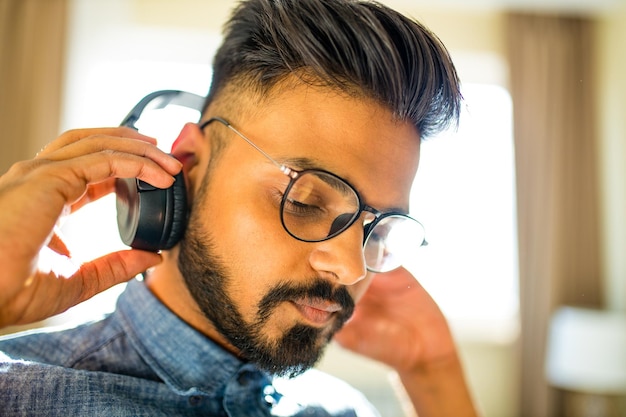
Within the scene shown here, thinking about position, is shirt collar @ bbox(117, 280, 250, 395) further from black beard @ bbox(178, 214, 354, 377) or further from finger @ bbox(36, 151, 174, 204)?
finger @ bbox(36, 151, 174, 204)

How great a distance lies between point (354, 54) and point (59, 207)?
0.50 meters

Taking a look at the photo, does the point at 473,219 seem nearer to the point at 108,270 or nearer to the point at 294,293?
the point at 294,293

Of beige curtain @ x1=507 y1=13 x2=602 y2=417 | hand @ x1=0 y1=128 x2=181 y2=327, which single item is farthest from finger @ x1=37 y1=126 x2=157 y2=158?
beige curtain @ x1=507 y1=13 x2=602 y2=417

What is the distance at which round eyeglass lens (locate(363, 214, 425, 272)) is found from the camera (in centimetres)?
91

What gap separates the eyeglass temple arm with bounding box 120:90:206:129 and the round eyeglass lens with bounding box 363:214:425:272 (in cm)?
45

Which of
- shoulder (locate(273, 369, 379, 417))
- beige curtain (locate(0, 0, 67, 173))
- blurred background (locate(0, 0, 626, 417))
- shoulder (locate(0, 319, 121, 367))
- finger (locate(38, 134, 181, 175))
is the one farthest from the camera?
beige curtain (locate(0, 0, 67, 173))

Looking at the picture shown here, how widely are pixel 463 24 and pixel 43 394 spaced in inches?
96.7

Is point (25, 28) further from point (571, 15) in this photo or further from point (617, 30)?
point (617, 30)

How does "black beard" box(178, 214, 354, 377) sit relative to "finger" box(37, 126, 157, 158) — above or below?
below

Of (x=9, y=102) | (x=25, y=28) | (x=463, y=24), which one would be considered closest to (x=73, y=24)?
(x=25, y=28)

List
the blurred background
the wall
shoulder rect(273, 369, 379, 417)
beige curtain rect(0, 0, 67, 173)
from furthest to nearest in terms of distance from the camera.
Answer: the wall → beige curtain rect(0, 0, 67, 173) → the blurred background → shoulder rect(273, 369, 379, 417)

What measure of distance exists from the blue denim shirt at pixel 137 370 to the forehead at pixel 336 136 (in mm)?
359

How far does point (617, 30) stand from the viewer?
10.4 feet

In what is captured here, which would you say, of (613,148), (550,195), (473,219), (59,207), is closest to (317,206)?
(59,207)
